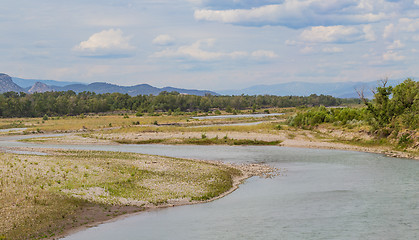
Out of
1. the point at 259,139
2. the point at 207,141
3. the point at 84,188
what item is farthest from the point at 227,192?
the point at 207,141

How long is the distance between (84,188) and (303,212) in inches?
635

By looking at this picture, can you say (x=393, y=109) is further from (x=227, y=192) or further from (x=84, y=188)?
(x=84, y=188)

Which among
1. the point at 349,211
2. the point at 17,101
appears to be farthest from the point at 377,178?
the point at 17,101

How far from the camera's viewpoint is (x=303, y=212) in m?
28.0

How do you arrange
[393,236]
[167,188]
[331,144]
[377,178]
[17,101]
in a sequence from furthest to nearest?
[17,101] → [331,144] → [377,178] → [167,188] → [393,236]

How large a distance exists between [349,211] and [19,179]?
24.2 m

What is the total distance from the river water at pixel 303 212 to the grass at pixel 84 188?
72.6 inches

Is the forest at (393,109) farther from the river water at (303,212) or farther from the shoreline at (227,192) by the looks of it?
the shoreline at (227,192)

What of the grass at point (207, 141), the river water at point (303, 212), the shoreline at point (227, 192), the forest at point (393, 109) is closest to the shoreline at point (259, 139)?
the grass at point (207, 141)

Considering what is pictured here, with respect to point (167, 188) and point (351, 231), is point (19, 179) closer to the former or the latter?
point (167, 188)

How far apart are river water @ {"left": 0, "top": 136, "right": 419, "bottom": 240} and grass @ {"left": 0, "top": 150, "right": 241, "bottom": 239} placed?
184 cm

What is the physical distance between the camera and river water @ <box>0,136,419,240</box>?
2366cm

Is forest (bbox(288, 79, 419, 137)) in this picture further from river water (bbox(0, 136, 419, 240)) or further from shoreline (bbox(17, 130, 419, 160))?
river water (bbox(0, 136, 419, 240))

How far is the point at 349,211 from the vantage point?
2809cm
